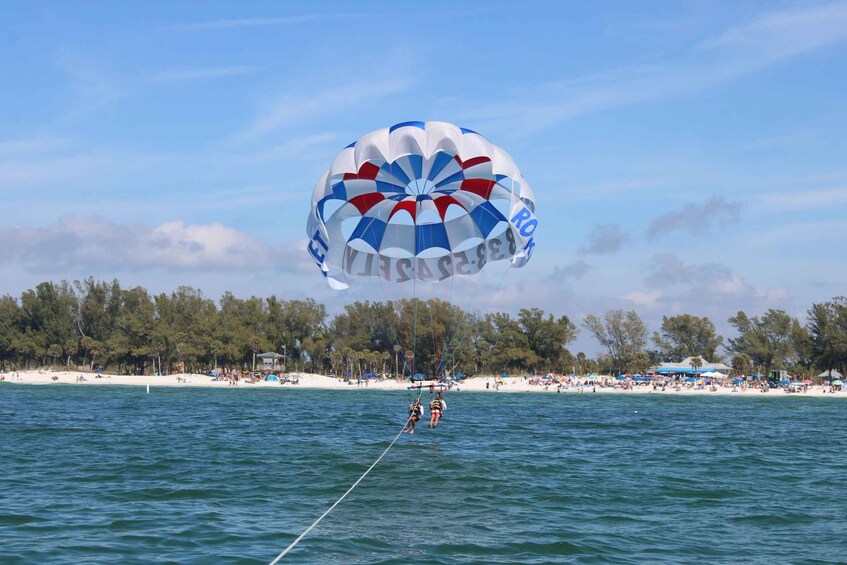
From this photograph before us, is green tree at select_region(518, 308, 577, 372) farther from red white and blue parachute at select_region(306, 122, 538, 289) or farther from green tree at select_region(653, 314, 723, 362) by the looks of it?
red white and blue parachute at select_region(306, 122, 538, 289)

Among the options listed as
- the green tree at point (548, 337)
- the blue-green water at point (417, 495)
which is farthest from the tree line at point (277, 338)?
the blue-green water at point (417, 495)

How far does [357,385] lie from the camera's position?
10625 centimetres

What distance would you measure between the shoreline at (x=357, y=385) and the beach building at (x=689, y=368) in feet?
53.2

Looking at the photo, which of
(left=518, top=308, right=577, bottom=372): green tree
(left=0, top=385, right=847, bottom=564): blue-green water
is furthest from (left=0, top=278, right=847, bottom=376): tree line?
(left=0, top=385, right=847, bottom=564): blue-green water

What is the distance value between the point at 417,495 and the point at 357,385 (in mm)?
85409

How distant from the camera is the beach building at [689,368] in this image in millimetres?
120688

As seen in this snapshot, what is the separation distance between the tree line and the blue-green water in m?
77.6

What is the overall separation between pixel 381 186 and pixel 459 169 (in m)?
2.40

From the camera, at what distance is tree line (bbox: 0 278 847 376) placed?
117 meters

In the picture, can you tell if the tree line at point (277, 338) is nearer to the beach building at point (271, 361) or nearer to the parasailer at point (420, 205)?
the beach building at point (271, 361)

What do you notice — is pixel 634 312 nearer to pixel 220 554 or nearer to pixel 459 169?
pixel 459 169

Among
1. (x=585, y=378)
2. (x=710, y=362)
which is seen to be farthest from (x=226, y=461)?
(x=710, y=362)

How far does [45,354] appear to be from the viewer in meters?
120

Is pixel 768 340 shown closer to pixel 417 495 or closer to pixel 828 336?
pixel 828 336
